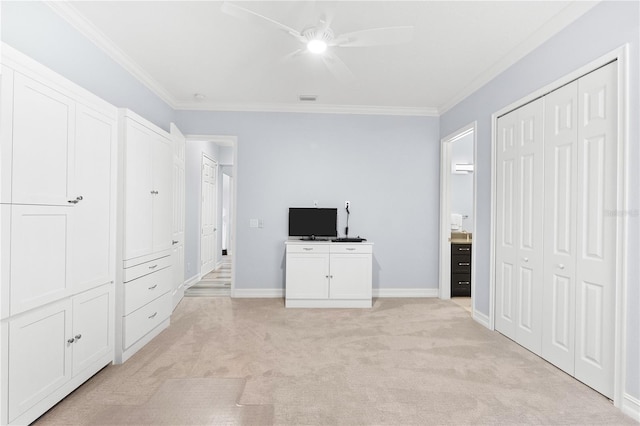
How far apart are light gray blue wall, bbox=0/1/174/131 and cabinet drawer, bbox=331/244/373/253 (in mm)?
2932

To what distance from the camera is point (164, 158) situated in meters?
3.57

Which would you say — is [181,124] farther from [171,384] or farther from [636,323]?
[636,323]

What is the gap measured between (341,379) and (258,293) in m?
2.74

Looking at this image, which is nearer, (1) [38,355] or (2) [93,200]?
(1) [38,355]

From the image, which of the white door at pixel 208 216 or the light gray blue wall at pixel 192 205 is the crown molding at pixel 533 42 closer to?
the light gray blue wall at pixel 192 205

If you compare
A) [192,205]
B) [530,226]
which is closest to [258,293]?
[192,205]

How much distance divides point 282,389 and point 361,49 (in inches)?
121

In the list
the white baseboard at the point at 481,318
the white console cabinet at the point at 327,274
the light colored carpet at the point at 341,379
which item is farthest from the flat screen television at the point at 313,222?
the white baseboard at the point at 481,318

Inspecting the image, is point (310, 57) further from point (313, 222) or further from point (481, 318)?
point (481, 318)

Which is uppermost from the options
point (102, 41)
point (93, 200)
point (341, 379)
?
point (102, 41)

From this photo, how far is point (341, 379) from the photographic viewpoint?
8.48 feet

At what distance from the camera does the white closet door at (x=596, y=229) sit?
2.28 meters

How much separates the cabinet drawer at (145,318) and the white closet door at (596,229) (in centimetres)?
364

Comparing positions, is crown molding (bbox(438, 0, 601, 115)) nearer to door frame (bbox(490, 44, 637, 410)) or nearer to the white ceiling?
the white ceiling
